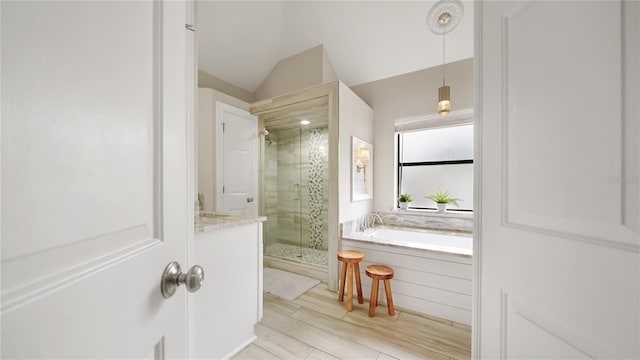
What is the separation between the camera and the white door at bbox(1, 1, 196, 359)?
271mm

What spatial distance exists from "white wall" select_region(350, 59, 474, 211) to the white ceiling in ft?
0.38

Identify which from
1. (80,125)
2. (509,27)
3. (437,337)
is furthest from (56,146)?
(437,337)

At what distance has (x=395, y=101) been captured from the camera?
3.27 meters

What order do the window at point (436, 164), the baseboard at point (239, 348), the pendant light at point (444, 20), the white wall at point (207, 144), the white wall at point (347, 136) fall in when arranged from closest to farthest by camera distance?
the baseboard at point (239, 348) < the pendant light at point (444, 20) < the white wall at point (347, 136) < the white wall at point (207, 144) < the window at point (436, 164)

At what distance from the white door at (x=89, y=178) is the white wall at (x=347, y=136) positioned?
7.13ft

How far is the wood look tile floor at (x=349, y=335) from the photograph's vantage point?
1.66m

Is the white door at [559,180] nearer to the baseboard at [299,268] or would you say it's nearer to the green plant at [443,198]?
the baseboard at [299,268]

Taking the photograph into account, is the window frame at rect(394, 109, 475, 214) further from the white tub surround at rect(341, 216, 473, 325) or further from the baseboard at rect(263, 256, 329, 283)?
the baseboard at rect(263, 256, 329, 283)

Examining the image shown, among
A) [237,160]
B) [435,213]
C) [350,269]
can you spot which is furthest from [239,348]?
[435,213]

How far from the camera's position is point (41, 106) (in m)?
0.29

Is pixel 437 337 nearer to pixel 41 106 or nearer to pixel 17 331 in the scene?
pixel 17 331

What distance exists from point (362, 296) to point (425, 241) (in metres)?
1.10

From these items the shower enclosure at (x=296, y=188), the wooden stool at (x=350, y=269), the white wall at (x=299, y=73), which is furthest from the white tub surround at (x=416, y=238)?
the white wall at (x=299, y=73)

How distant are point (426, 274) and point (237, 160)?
8.33 feet
